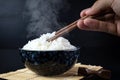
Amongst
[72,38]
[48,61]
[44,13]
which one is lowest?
[48,61]

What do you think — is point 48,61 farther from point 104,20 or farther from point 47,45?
point 104,20

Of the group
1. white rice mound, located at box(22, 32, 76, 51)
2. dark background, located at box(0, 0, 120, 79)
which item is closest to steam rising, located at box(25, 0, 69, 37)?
dark background, located at box(0, 0, 120, 79)

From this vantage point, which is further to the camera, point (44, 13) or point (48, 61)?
point (44, 13)

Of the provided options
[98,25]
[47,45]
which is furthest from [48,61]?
[98,25]

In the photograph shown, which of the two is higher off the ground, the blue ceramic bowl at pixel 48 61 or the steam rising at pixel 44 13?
the steam rising at pixel 44 13

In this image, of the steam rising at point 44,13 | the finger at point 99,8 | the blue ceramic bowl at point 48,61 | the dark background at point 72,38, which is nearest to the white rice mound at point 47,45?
the blue ceramic bowl at point 48,61

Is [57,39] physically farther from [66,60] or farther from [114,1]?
[114,1]

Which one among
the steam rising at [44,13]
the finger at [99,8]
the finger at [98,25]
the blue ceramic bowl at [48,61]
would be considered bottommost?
the blue ceramic bowl at [48,61]

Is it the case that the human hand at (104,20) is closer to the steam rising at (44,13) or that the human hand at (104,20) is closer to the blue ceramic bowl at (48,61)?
the blue ceramic bowl at (48,61)
